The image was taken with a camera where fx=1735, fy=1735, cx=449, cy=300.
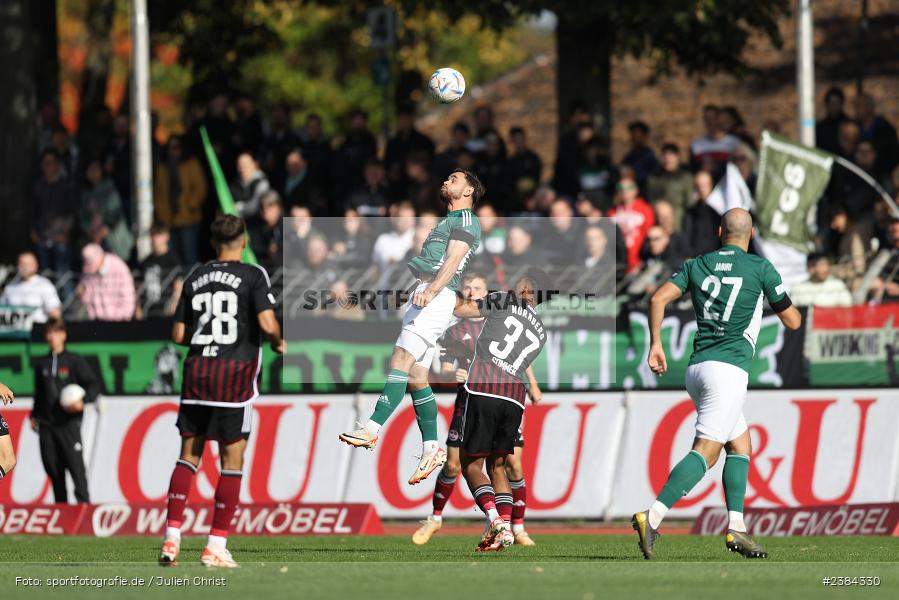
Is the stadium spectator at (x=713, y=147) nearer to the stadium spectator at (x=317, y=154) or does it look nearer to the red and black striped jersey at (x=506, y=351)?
the stadium spectator at (x=317, y=154)

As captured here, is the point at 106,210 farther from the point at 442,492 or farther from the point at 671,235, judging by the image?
the point at 442,492

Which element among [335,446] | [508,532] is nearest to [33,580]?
[508,532]

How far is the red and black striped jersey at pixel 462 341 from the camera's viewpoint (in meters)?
14.0

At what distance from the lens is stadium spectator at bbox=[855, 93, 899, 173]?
20.9 m

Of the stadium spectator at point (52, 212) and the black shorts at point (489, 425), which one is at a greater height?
the stadium spectator at point (52, 212)

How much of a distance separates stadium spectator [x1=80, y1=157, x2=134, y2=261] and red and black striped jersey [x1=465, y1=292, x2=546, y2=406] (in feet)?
34.8

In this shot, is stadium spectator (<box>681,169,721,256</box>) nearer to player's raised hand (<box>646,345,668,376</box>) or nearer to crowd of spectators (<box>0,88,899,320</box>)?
crowd of spectators (<box>0,88,899,320</box>)

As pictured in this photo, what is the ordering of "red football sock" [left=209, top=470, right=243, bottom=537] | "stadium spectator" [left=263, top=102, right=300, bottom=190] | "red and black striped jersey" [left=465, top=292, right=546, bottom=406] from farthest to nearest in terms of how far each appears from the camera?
"stadium spectator" [left=263, top=102, right=300, bottom=190], "red and black striped jersey" [left=465, top=292, right=546, bottom=406], "red football sock" [left=209, top=470, right=243, bottom=537]

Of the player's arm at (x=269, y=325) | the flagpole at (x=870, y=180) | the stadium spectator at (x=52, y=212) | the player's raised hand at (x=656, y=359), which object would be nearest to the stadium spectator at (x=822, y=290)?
the flagpole at (x=870, y=180)

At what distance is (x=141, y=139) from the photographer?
22.7 metres

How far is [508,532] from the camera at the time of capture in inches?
532

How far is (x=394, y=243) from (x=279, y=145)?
426 cm

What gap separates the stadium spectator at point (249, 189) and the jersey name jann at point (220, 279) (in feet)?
32.6

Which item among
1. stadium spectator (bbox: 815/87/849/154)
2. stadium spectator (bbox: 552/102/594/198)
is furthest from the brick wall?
stadium spectator (bbox: 552/102/594/198)
